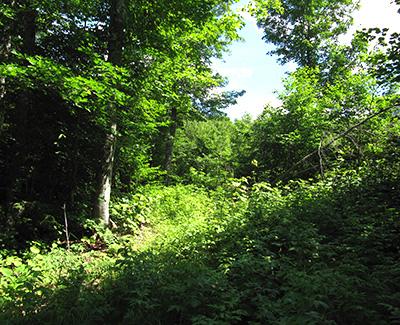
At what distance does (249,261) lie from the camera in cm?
491

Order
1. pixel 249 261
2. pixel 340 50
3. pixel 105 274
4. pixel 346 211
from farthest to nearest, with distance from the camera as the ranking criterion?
pixel 340 50
pixel 346 211
pixel 105 274
pixel 249 261

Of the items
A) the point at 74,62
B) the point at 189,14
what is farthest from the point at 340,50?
the point at 74,62

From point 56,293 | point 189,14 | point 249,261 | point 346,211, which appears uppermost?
point 189,14

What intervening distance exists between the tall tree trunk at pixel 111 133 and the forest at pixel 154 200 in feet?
0.12

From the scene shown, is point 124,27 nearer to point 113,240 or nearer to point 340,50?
point 113,240

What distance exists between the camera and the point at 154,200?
10984mm

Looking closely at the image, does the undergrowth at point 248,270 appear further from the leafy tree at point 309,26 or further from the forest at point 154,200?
the leafy tree at point 309,26

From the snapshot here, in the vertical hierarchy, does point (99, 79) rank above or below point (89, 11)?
below

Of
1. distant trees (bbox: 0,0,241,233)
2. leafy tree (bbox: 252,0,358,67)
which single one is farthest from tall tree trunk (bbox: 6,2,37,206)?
leafy tree (bbox: 252,0,358,67)

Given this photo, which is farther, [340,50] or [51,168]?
[340,50]

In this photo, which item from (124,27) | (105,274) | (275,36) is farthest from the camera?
(275,36)

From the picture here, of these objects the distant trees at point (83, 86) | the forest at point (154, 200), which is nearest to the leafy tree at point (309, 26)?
the forest at point (154, 200)

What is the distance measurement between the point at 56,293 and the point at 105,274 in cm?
110

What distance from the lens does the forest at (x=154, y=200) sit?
13.5 feet
